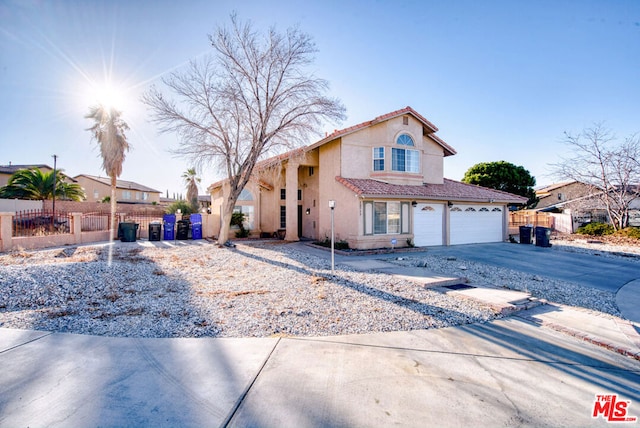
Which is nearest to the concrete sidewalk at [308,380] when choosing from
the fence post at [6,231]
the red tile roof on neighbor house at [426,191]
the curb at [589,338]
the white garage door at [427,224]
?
the curb at [589,338]

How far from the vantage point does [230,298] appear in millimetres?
6543

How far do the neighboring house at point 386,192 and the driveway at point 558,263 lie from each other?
5.20 ft

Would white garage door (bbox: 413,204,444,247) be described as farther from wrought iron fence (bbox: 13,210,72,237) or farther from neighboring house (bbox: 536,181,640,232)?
wrought iron fence (bbox: 13,210,72,237)

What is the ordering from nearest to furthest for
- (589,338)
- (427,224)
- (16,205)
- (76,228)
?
(589,338) < (76,228) < (427,224) < (16,205)

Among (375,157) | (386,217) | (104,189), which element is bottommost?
(386,217)

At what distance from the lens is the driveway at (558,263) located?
9773mm

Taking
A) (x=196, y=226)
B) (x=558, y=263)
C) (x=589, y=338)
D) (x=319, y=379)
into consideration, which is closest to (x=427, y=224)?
(x=558, y=263)

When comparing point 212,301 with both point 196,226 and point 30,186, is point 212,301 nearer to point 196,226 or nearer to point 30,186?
point 196,226

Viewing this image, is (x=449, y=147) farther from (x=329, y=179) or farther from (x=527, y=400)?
(x=527, y=400)

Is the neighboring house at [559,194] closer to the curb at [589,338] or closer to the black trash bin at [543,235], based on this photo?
the black trash bin at [543,235]

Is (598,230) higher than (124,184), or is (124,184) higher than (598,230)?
(124,184)

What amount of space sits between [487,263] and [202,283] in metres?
10.3

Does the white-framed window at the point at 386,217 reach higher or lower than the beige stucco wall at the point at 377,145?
lower

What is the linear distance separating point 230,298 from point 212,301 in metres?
0.38
